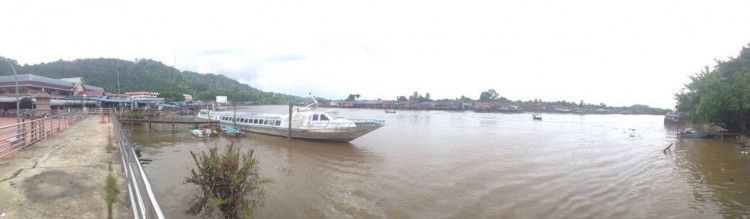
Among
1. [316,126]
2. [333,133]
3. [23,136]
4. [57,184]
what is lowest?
[333,133]

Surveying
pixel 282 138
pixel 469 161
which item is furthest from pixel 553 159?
pixel 282 138

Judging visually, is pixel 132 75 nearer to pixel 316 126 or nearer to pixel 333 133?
pixel 316 126

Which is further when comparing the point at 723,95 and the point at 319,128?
the point at 723,95

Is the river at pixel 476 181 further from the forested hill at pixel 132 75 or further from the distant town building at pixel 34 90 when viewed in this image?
the forested hill at pixel 132 75

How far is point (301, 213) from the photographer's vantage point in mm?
9531

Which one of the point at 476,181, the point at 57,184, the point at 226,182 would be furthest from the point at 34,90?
the point at 476,181

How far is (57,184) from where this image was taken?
6.87m

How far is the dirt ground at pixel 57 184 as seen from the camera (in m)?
5.48

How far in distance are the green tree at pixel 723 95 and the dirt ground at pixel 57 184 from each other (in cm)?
3645

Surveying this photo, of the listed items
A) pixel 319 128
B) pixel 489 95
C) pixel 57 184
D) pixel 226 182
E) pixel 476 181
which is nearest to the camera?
pixel 57 184

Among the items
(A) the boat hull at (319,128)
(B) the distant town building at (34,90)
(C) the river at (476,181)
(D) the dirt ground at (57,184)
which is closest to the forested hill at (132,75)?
(B) the distant town building at (34,90)

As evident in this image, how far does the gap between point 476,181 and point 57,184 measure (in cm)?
1299

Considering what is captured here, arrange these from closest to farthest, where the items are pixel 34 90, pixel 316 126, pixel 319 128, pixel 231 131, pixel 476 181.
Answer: pixel 476 181 → pixel 319 128 → pixel 316 126 → pixel 231 131 → pixel 34 90

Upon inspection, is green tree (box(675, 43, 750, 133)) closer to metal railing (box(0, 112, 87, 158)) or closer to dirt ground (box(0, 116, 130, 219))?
dirt ground (box(0, 116, 130, 219))
